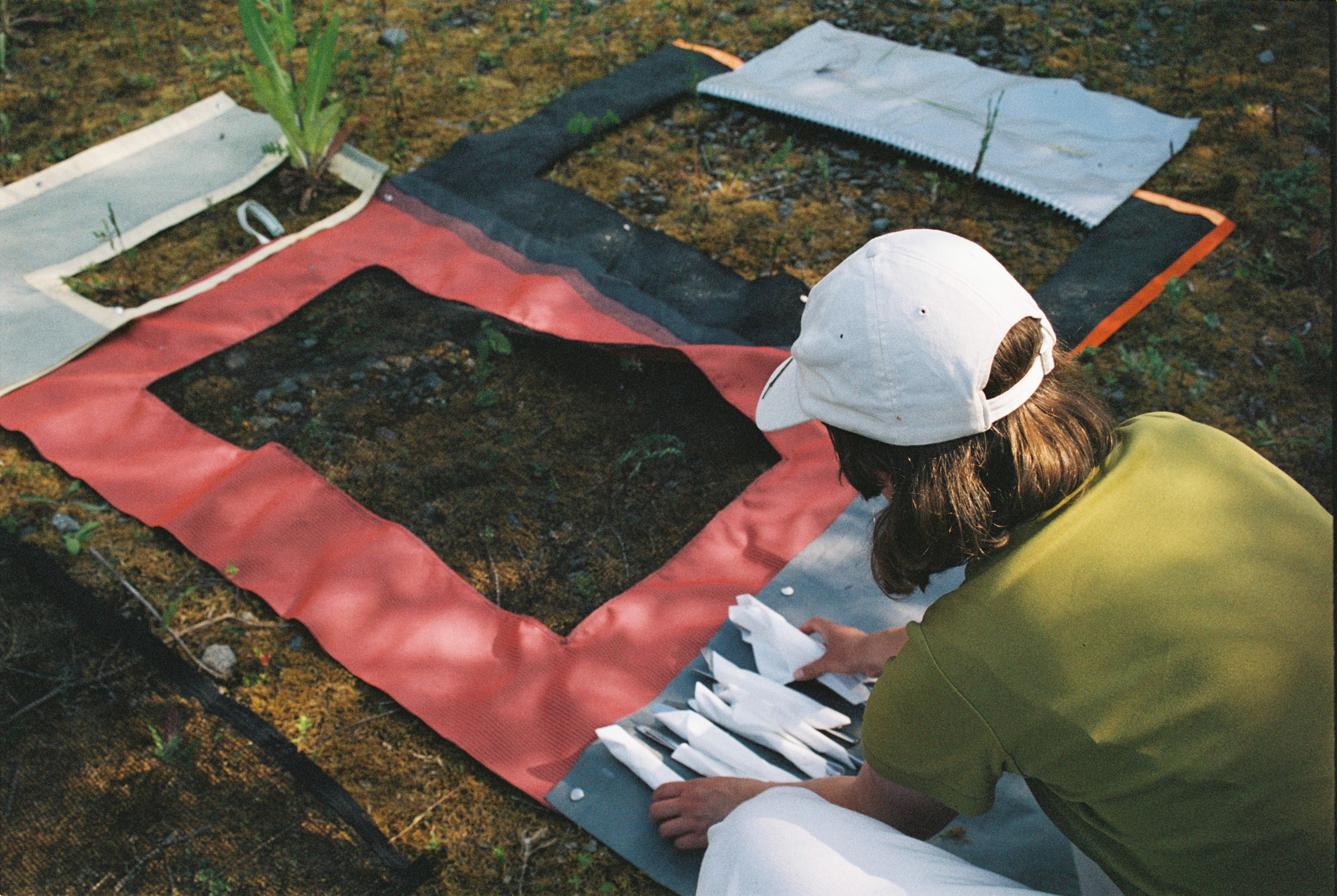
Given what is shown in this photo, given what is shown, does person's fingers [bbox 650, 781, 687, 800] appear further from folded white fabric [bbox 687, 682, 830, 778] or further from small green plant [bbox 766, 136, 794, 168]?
small green plant [bbox 766, 136, 794, 168]

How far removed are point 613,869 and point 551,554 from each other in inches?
28.7

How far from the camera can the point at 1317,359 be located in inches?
98.3

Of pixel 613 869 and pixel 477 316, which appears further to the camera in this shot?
pixel 477 316

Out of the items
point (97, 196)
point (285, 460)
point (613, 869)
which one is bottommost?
point (613, 869)

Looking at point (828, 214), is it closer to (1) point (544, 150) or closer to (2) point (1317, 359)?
(1) point (544, 150)

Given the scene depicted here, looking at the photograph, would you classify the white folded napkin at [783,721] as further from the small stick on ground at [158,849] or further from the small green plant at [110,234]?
the small green plant at [110,234]

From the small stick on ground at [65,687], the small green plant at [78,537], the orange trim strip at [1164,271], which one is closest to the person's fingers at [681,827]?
the small stick on ground at [65,687]

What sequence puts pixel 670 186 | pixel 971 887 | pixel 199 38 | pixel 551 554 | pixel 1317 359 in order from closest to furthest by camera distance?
1. pixel 971 887
2. pixel 551 554
3. pixel 1317 359
4. pixel 670 186
5. pixel 199 38

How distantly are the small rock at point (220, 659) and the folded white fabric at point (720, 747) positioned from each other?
0.89 m

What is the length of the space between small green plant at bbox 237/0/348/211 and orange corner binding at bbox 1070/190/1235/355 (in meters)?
2.41

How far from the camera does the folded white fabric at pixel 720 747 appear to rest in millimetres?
1612

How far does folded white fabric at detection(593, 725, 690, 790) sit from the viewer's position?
63.6 inches

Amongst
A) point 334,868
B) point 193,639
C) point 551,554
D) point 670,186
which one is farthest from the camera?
point 670,186

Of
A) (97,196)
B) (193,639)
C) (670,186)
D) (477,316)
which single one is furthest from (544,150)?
(193,639)
